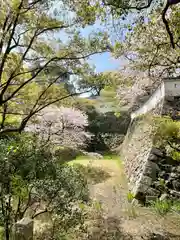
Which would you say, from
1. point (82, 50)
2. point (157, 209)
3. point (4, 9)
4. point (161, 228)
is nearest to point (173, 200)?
point (157, 209)

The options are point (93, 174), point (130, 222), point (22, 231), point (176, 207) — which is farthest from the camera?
point (93, 174)

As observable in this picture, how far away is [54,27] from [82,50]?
1.16 meters

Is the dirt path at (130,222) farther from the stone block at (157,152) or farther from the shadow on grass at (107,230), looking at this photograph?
the stone block at (157,152)

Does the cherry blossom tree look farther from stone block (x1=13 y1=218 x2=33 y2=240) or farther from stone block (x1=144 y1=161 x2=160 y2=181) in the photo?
stone block (x1=13 y1=218 x2=33 y2=240)

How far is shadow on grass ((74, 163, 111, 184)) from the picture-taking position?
11.1m

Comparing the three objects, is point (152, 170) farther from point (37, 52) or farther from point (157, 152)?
point (37, 52)

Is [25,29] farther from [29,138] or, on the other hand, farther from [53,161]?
[53,161]

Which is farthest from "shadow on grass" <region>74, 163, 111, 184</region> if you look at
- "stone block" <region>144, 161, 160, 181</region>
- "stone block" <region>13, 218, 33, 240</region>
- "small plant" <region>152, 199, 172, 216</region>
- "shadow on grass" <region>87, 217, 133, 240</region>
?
"stone block" <region>13, 218, 33, 240</region>

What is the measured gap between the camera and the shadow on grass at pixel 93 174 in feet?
36.4

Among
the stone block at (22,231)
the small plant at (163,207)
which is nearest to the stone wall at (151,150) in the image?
the small plant at (163,207)

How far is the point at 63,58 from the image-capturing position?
7.62m

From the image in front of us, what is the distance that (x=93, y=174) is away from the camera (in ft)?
38.7

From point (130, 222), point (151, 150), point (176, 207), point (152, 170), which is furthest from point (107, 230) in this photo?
point (151, 150)

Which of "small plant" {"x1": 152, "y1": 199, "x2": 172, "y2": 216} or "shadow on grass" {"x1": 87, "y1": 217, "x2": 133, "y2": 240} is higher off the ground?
"small plant" {"x1": 152, "y1": 199, "x2": 172, "y2": 216}
